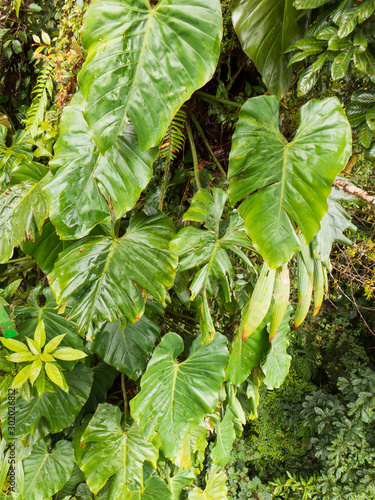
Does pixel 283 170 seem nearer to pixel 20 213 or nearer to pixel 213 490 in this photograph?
pixel 20 213

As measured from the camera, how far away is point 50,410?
3.43ft

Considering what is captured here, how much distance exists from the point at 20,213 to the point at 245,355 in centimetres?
82

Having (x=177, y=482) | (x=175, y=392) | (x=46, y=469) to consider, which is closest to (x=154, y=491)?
(x=177, y=482)

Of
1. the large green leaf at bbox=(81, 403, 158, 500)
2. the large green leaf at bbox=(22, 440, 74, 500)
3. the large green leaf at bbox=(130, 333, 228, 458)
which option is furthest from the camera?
the large green leaf at bbox=(22, 440, 74, 500)

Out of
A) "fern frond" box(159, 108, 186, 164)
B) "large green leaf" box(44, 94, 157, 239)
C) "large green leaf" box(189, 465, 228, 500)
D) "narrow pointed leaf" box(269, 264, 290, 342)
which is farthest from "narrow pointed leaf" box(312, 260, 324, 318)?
"large green leaf" box(189, 465, 228, 500)

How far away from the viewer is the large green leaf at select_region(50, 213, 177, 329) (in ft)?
2.68

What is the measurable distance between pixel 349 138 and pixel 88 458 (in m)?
1.16

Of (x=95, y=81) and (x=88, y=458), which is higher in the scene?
(x=95, y=81)

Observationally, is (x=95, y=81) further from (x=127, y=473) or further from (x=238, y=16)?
(x=127, y=473)

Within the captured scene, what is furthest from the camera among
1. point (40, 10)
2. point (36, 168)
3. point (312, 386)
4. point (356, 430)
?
point (312, 386)

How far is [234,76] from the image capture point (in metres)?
1.24

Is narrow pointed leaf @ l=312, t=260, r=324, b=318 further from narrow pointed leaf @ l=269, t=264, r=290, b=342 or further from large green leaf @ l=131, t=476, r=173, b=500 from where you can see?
large green leaf @ l=131, t=476, r=173, b=500

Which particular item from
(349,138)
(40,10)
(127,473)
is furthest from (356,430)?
(40,10)

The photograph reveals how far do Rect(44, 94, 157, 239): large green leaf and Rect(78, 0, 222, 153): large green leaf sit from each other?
12cm
